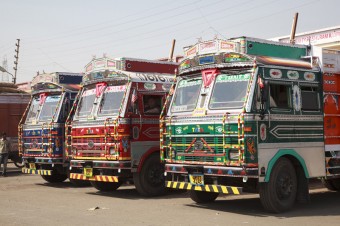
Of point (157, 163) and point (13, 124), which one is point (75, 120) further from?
point (13, 124)

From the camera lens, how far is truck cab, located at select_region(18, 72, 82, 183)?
15266 mm

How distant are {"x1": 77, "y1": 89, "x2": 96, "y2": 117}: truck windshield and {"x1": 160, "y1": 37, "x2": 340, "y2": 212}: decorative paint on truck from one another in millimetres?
3056

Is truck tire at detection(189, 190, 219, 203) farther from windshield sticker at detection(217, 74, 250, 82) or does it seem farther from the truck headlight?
windshield sticker at detection(217, 74, 250, 82)

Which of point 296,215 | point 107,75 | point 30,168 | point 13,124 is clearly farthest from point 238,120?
point 13,124

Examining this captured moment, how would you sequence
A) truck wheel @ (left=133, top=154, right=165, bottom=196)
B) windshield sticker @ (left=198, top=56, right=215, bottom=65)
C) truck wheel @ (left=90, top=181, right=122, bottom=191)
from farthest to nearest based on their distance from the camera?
truck wheel @ (left=90, top=181, right=122, bottom=191), truck wheel @ (left=133, top=154, right=165, bottom=196), windshield sticker @ (left=198, top=56, right=215, bottom=65)

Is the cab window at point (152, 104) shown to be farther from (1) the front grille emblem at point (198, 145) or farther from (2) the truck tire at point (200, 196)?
(1) the front grille emblem at point (198, 145)

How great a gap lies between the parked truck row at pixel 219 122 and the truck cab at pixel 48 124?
1.55m

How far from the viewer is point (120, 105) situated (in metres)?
12.8

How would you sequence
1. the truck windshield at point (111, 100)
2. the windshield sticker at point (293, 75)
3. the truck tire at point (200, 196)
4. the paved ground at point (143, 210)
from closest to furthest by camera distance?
the paved ground at point (143, 210) < the windshield sticker at point (293, 75) < the truck tire at point (200, 196) < the truck windshield at point (111, 100)

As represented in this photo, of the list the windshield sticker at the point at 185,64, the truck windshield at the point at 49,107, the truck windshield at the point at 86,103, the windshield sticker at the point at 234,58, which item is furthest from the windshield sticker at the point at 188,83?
the truck windshield at the point at 49,107

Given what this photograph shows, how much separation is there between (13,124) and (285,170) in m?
15.4

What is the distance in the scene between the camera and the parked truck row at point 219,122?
379 inches

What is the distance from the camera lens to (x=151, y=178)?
12.9 m

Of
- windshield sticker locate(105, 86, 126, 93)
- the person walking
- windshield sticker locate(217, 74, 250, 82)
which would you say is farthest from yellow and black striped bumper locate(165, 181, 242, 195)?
the person walking
